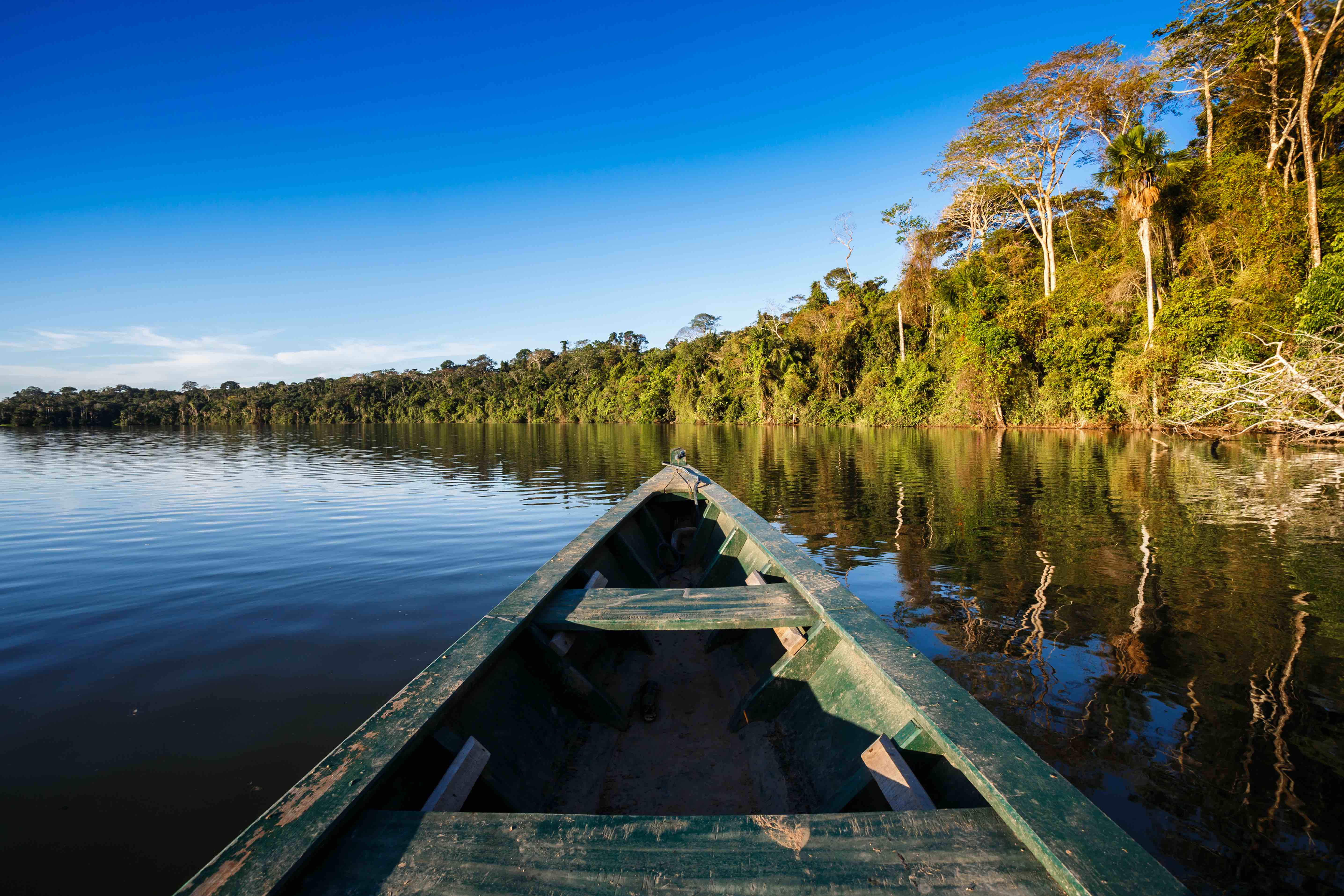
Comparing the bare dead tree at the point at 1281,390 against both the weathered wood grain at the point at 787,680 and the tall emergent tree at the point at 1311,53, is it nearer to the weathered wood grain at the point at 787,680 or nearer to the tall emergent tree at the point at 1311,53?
the tall emergent tree at the point at 1311,53

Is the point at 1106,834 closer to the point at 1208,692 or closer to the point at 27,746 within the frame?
the point at 1208,692

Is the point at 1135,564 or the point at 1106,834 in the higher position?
the point at 1106,834

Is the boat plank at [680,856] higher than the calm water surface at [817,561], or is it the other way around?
the boat plank at [680,856]

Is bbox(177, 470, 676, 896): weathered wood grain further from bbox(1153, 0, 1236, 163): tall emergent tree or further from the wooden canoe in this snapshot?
bbox(1153, 0, 1236, 163): tall emergent tree

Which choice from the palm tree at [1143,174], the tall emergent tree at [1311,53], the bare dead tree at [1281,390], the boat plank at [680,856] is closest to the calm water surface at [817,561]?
the bare dead tree at [1281,390]

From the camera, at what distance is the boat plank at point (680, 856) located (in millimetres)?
1164

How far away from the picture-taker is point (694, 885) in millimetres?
1163

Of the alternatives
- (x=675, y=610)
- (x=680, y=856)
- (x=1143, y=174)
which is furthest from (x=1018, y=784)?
(x=1143, y=174)

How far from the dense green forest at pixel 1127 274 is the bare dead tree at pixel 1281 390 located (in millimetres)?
116

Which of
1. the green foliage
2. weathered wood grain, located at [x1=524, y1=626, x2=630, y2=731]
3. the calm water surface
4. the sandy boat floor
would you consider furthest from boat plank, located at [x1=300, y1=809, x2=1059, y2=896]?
the green foliage

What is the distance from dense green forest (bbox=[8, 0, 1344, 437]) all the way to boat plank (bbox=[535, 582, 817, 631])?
1127cm

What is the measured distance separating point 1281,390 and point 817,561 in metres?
13.7

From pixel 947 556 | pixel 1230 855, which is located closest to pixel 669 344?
pixel 947 556

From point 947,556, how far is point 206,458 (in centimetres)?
2514
